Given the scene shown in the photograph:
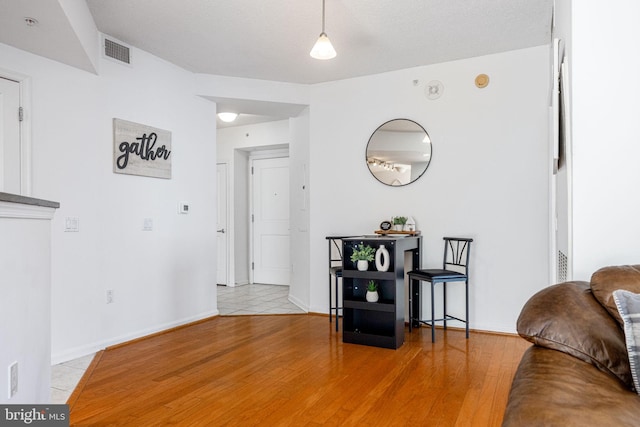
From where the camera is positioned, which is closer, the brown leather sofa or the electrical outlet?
the brown leather sofa

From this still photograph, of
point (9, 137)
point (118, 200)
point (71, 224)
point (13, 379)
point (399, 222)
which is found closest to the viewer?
point (13, 379)

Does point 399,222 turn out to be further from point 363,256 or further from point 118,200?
point 118,200

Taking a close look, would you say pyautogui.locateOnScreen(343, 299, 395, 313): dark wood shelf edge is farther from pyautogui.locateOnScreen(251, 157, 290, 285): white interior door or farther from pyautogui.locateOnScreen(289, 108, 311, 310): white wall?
pyautogui.locateOnScreen(251, 157, 290, 285): white interior door

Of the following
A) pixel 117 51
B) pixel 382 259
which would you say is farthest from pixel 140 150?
pixel 382 259

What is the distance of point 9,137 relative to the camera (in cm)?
286

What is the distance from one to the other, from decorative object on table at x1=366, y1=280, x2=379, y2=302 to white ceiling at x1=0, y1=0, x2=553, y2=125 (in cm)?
209

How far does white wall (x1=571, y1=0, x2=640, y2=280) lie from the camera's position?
1775mm

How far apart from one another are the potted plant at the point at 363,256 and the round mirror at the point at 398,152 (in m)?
0.99

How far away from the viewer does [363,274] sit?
3494mm

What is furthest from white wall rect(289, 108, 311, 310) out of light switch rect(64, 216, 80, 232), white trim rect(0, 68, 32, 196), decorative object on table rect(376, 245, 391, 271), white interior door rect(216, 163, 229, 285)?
white trim rect(0, 68, 32, 196)

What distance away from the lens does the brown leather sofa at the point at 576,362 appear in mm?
969

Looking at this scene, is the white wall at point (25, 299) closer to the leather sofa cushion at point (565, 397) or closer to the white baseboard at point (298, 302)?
the leather sofa cushion at point (565, 397)

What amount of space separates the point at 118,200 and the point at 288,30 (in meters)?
2.03

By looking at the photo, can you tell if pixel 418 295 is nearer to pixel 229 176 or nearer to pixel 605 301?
pixel 605 301
